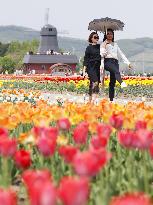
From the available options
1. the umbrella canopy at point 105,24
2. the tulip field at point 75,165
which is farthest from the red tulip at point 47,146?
the umbrella canopy at point 105,24

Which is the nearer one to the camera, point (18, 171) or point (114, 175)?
point (114, 175)

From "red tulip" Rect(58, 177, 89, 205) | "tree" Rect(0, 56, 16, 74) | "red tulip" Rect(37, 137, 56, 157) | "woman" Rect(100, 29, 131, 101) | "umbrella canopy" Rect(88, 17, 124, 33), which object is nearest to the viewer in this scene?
"red tulip" Rect(58, 177, 89, 205)

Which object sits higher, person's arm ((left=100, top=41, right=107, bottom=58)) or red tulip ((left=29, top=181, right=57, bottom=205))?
person's arm ((left=100, top=41, right=107, bottom=58))

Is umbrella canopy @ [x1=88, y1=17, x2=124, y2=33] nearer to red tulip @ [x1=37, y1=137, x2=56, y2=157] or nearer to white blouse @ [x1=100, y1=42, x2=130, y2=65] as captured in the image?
white blouse @ [x1=100, y1=42, x2=130, y2=65]

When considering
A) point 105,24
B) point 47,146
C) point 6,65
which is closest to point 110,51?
point 105,24

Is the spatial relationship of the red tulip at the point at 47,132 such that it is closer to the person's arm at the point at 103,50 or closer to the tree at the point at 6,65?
the person's arm at the point at 103,50

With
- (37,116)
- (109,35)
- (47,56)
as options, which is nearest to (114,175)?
(37,116)

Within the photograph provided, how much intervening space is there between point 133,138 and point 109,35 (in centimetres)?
899

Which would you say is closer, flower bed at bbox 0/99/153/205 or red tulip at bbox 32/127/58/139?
flower bed at bbox 0/99/153/205

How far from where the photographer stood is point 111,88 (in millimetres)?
13203

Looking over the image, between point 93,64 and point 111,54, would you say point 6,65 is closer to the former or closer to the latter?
point 93,64

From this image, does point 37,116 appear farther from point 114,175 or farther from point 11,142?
point 11,142

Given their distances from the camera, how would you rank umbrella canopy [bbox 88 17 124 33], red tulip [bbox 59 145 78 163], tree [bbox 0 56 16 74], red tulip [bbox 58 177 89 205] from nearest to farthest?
1. red tulip [bbox 58 177 89 205]
2. red tulip [bbox 59 145 78 163]
3. umbrella canopy [bbox 88 17 124 33]
4. tree [bbox 0 56 16 74]

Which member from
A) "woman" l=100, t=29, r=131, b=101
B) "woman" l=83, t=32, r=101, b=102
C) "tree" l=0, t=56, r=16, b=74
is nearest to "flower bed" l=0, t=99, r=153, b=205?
"woman" l=100, t=29, r=131, b=101
